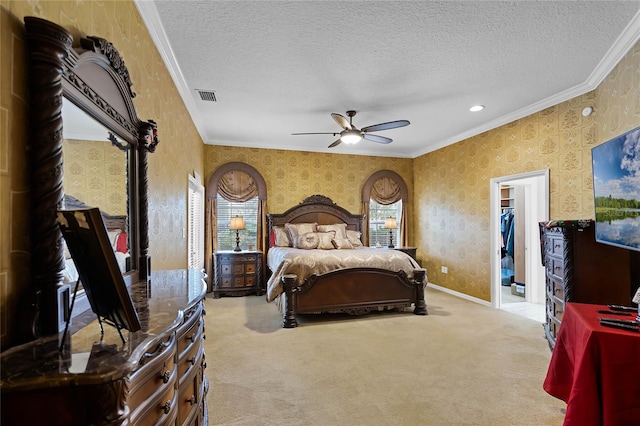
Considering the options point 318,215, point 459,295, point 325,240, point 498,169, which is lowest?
point 459,295

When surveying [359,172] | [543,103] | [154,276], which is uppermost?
[543,103]

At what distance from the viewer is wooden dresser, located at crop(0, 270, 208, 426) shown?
2.29 ft

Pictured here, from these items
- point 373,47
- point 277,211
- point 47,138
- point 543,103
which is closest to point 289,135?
point 277,211

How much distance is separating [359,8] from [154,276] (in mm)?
2323

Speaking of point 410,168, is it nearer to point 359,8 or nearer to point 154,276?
point 359,8

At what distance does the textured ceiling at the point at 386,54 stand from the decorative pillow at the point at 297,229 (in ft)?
6.87

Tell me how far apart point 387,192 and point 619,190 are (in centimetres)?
479

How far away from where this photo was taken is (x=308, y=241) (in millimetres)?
5531

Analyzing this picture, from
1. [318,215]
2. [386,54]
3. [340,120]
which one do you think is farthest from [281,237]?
[386,54]

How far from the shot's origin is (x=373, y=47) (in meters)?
2.75

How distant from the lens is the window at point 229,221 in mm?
5969

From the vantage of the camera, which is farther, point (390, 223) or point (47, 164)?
point (390, 223)

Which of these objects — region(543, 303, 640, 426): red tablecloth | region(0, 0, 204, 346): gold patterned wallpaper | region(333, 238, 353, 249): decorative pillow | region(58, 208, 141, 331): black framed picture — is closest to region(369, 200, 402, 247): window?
region(333, 238, 353, 249): decorative pillow

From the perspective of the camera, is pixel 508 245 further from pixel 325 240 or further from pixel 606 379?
pixel 606 379
